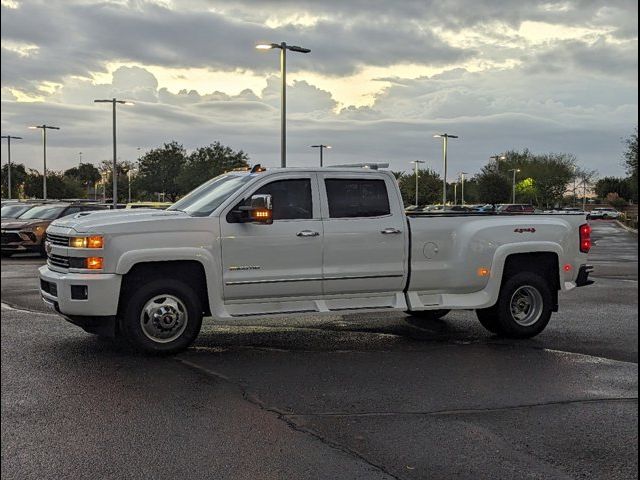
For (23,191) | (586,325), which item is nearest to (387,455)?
(586,325)

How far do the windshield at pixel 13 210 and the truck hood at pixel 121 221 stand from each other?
55.5 feet

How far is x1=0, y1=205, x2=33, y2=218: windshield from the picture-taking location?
922 inches

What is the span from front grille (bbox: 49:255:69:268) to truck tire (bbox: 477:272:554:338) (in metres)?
4.91


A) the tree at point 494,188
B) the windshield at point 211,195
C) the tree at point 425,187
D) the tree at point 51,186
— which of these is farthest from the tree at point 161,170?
the windshield at point 211,195

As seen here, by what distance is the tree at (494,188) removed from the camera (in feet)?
271

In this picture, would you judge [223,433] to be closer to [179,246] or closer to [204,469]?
[204,469]

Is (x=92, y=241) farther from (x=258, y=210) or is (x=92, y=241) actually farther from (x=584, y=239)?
(x=584, y=239)

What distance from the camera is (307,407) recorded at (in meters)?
5.69

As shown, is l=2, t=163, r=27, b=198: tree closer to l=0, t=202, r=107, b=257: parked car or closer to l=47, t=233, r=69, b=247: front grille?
l=0, t=202, r=107, b=257: parked car

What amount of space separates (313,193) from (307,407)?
3.13 m

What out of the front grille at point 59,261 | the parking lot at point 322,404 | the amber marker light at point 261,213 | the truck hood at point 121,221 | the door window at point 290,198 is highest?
the door window at point 290,198

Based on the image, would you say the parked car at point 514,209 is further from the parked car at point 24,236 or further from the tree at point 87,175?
the tree at point 87,175

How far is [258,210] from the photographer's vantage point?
7.48 meters

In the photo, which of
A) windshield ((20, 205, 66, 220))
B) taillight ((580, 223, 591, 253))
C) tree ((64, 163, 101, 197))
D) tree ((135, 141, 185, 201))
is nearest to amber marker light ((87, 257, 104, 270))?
taillight ((580, 223, 591, 253))
